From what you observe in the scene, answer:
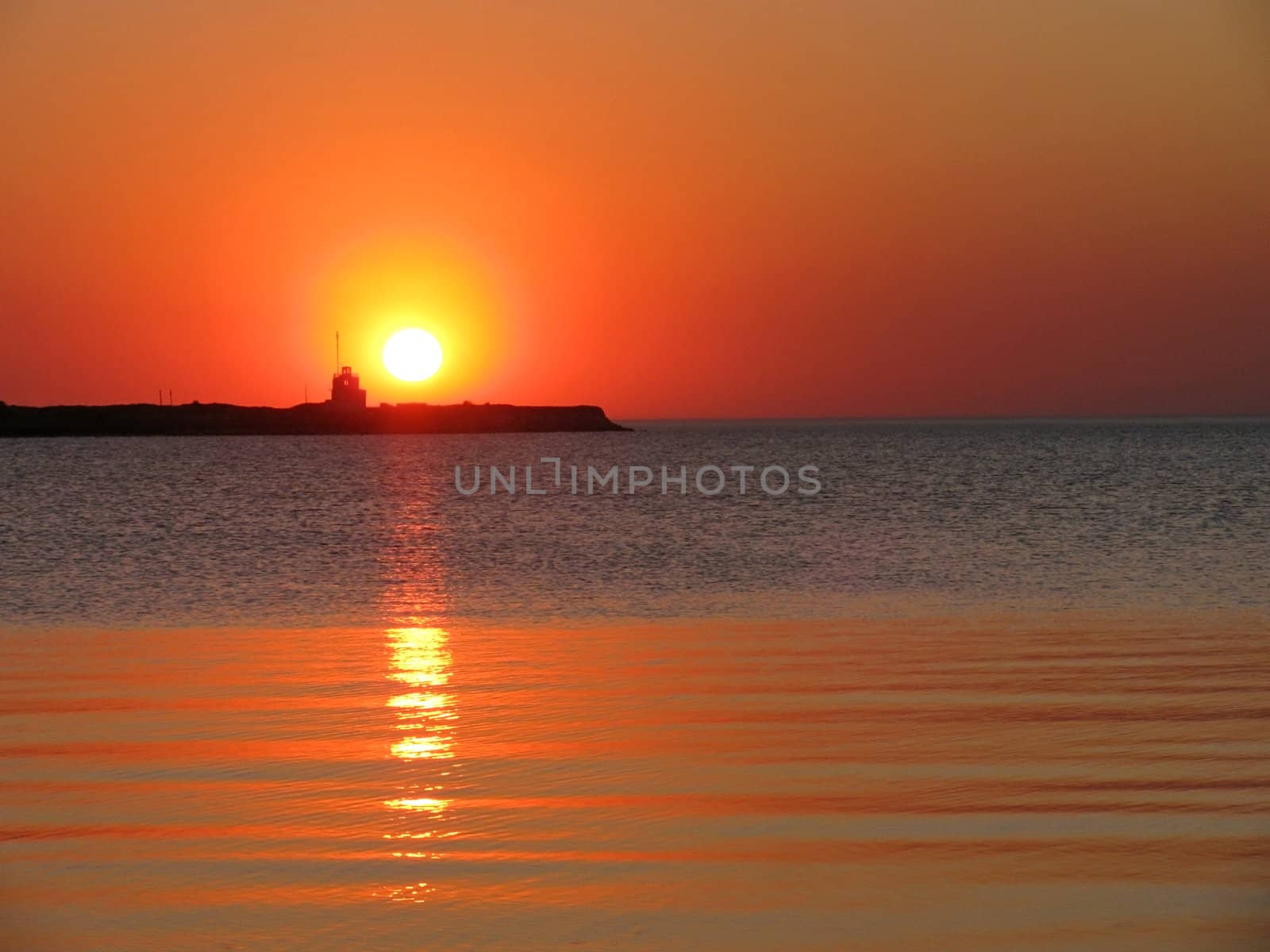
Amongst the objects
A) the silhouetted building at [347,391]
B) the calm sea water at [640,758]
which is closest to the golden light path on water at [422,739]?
the calm sea water at [640,758]

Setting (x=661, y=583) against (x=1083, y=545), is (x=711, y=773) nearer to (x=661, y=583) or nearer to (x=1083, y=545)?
(x=661, y=583)

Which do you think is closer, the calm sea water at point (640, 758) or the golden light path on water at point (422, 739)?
the calm sea water at point (640, 758)

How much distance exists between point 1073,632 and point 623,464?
76.5 metres

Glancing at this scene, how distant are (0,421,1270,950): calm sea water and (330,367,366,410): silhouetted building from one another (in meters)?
141

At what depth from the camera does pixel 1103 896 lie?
5785 mm

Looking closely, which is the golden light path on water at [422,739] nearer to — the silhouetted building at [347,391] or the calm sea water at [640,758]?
the calm sea water at [640,758]

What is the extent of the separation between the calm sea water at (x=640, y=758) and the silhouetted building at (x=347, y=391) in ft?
463

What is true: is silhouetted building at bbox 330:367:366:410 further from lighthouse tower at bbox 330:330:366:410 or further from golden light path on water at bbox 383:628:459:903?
golden light path on water at bbox 383:628:459:903

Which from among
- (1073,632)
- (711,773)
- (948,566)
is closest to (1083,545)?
(948,566)

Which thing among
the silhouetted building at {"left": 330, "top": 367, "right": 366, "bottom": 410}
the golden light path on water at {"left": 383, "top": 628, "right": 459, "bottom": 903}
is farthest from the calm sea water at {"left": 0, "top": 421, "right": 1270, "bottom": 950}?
the silhouetted building at {"left": 330, "top": 367, "right": 366, "bottom": 410}

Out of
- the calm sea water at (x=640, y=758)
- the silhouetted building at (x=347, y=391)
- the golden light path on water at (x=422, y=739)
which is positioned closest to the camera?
the calm sea water at (x=640, y=758)

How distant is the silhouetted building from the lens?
159625mm

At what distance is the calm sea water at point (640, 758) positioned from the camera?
565cm

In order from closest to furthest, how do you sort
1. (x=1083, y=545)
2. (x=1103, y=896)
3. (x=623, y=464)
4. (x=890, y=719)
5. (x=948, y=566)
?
(x=1103, y=896) < (x=890, y=719) < (x=948, y=566) < (x=1083, y=545) < (x=623, y=464)
